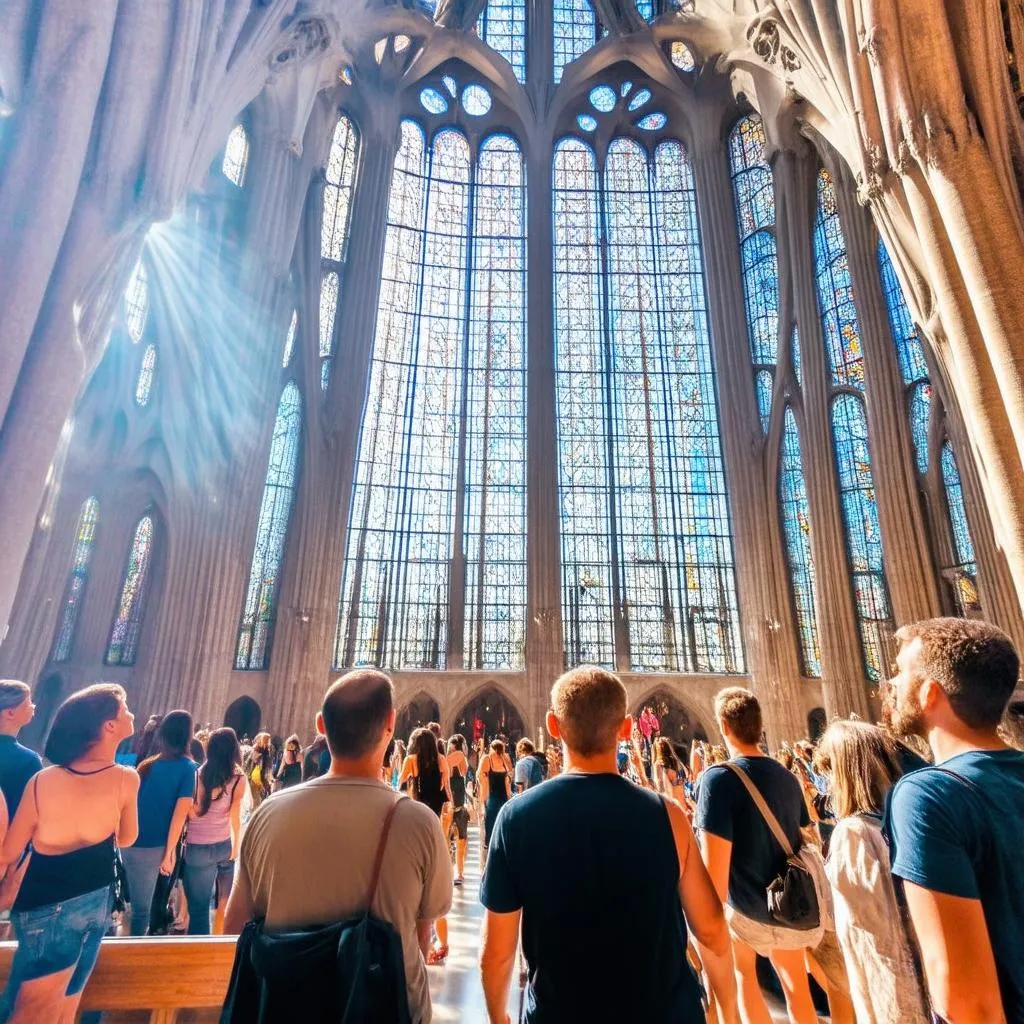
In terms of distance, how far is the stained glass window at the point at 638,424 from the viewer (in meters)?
20.0

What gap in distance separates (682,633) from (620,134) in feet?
65.4

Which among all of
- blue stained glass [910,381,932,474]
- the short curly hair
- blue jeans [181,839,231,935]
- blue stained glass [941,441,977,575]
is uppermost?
blue stained glass [910,381,932,474]

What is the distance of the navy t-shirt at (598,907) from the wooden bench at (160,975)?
35.6 inches

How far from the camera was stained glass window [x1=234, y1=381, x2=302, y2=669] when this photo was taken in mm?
17641

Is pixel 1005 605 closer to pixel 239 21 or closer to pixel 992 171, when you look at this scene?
pixel 992 171

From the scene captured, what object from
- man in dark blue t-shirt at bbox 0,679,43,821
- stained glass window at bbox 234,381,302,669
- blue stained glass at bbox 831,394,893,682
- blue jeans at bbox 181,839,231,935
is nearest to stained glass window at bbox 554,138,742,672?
blue stained glass at bbox 831,394,893,682

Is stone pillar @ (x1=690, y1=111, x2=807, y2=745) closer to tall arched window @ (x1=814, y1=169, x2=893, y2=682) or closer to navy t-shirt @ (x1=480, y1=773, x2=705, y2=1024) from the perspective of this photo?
tall arched window @ (x1=814, y1=169, x2=893, y2=682)

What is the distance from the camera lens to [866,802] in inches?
75.5

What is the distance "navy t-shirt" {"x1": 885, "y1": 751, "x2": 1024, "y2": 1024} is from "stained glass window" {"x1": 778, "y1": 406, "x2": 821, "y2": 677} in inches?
717

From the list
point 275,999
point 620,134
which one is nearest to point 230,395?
point 275,999

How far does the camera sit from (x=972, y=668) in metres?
1.34

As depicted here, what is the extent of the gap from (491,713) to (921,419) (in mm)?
14194

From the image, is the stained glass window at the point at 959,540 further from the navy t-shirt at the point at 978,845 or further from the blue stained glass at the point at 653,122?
the blue stained glass at the point at 653,122

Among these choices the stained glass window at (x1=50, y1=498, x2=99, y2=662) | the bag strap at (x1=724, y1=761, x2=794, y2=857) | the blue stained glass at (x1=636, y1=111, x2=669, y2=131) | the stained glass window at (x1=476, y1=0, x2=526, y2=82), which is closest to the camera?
the bag strap at (x1=724, y1=761, x2=794, y2=857)
